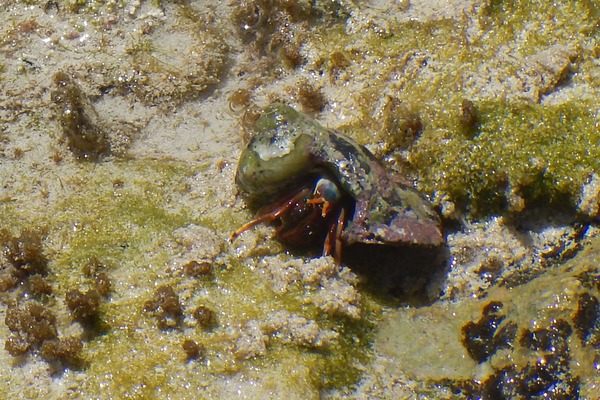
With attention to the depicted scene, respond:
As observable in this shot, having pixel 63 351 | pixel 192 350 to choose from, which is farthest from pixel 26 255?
pixel 192 350

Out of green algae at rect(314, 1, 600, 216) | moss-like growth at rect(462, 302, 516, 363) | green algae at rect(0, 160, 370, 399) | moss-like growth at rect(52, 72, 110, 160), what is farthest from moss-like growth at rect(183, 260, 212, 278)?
moss-like growth at rect(462, 302, 516, 363)

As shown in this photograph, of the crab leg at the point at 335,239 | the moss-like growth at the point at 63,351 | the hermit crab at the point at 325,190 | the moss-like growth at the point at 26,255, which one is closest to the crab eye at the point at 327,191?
the hermit crab at the point at 325,190

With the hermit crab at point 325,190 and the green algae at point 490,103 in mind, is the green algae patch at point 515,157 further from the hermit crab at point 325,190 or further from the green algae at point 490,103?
the hermit crab at point 325,190

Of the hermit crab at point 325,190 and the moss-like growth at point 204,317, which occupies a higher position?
the hermit crab at point 325,190

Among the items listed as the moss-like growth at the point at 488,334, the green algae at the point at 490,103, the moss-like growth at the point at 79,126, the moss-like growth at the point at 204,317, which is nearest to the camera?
the moss-like growth at the point at 488,334

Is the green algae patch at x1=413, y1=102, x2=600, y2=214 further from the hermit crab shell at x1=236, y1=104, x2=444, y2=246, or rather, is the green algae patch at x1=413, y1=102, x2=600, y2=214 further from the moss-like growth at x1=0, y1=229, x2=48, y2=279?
the moss-like growth at x1=0, y1=229, x2=48, y2=279

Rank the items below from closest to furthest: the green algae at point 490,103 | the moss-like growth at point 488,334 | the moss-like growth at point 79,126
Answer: the moss-like growth at point 488,334
the green algae at point 490,103
the moss-like growth at point 79,126

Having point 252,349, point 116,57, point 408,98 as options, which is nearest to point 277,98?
point 408,98
